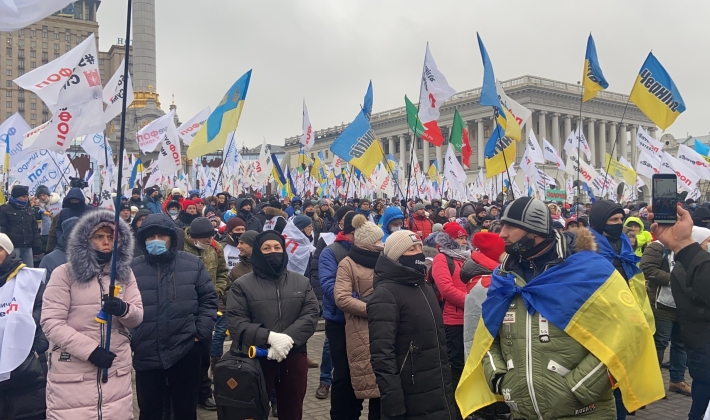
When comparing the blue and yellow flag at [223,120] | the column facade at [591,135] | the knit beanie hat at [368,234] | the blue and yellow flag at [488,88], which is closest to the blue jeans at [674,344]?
the knit beanie hat at [368,234]

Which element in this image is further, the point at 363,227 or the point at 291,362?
the point at 363,227

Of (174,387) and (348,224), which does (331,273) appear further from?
(174,387)

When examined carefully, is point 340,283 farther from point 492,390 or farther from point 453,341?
point 492,390

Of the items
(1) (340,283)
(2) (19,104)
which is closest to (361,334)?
(1) (340,283)

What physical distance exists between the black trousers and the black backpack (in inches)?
31.5

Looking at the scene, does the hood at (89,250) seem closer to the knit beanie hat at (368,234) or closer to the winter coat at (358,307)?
the winter coat at (358,307)

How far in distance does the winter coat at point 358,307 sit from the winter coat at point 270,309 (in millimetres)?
469

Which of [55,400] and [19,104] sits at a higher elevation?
[19,104]

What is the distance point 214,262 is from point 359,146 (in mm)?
5043

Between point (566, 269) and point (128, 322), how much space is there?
8.86 ft

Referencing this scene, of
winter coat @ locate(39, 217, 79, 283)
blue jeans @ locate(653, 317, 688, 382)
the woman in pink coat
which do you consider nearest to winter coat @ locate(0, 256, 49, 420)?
the woman in pink coat

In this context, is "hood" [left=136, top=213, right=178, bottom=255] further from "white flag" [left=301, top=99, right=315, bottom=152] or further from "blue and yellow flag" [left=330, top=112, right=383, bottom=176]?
"white flag" [left=301, top=99, right=315, bottom=152]

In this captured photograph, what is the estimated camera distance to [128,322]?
12.8ft

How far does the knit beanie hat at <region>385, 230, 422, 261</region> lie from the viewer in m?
4.09
